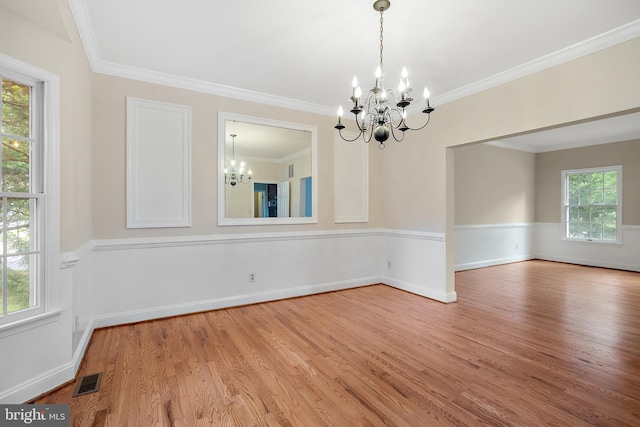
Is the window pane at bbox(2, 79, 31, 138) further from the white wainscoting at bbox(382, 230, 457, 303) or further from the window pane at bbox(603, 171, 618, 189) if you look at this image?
the window pane at bbox(603, 171, 618, 189)

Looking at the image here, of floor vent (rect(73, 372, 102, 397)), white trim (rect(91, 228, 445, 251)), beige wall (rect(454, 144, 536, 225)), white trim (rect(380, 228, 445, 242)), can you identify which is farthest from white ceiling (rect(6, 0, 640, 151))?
beige wall (rect(454, 144, 536, 225))

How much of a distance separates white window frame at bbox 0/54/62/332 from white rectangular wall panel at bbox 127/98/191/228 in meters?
1.12

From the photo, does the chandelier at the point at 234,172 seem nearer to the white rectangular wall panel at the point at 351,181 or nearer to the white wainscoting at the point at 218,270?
the white wainscoting at the point at 218,270

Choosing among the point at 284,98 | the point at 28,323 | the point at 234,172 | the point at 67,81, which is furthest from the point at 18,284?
the point at 284,98

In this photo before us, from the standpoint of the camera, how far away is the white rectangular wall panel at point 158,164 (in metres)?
3.27

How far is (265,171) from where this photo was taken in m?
3.99

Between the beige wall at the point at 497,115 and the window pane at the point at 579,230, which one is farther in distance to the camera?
the window pane at the point at 579,230

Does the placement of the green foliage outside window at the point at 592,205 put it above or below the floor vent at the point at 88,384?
above

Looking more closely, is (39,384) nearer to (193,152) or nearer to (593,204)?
(193,152)

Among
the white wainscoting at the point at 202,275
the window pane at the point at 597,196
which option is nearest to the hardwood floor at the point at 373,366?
the white wainscoting at the point at 202,275

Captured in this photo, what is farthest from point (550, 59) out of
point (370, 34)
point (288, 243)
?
point (288, 243)

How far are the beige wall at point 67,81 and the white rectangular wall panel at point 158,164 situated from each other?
1.45 feet

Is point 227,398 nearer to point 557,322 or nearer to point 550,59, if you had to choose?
point 557,322

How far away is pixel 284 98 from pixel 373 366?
11.1 feet
